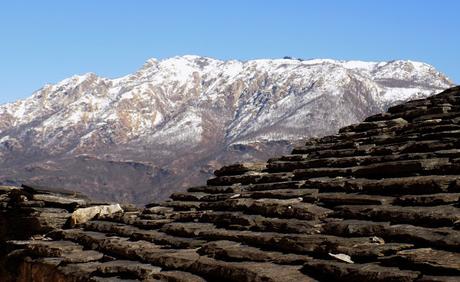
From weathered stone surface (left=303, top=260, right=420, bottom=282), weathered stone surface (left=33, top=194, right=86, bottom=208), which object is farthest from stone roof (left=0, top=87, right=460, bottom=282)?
weathered stone surface (left=33, top=194, right=86, bottom=208)

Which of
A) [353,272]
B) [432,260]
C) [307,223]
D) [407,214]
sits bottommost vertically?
[353,272]

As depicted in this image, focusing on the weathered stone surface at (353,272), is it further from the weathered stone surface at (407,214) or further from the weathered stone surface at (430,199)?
the weathered stone surface at (430,199)

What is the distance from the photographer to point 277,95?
193 meters

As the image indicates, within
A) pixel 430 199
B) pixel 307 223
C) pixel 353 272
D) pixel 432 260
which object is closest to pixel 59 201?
pixel 307 223

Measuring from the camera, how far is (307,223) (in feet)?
23.8

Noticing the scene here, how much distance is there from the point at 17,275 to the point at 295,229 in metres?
5.63

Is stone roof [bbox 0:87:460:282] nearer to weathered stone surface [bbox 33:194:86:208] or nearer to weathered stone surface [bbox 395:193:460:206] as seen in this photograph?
weathered stone surface [bbox 395:193:460:206]

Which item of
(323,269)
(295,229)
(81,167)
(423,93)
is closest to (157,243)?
(295,229)

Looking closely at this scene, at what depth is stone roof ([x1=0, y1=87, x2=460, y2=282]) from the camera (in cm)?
584

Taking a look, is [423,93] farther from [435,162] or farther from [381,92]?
[435,162]

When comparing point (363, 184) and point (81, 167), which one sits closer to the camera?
point (363, 184)

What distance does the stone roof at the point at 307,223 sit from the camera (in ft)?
19.1

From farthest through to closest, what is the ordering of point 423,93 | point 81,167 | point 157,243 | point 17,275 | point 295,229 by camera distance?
point 81,167, point 423,93, point 17,275, point 157,243, point 295,229

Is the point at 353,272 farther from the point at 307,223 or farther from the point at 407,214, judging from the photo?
the point at 307,223
